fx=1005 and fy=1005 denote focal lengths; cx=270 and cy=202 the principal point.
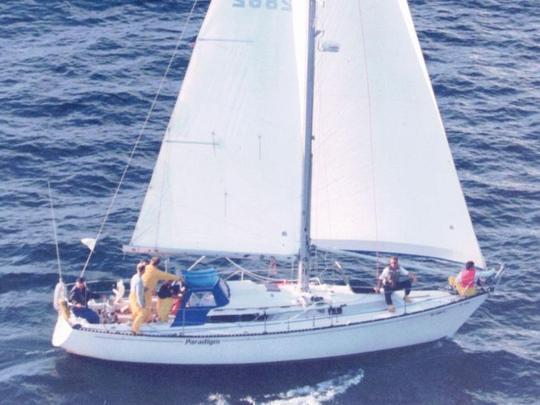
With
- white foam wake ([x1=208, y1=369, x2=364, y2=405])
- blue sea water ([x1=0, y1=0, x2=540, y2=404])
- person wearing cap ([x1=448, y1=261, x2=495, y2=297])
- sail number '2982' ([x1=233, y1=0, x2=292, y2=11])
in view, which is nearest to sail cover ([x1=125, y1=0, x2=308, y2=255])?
sail number '2982' ([x1=233, y1=0, x2=292, y2=11])

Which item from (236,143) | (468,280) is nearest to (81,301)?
(236,143)

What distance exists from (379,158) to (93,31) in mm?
28076

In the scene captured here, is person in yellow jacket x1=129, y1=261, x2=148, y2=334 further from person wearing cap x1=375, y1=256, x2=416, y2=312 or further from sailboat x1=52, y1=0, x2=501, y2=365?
person wearing cap x1=375, y1=256, x2=416, y2=312

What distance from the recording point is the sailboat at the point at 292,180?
33.3 meters

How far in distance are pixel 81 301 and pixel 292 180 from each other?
28.7ft

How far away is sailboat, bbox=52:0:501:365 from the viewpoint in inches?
1312

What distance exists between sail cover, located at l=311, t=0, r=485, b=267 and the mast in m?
0.43

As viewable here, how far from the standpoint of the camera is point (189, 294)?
115 ft

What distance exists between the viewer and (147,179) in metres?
46.5

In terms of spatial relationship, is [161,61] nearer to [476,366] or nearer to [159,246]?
[159,246]

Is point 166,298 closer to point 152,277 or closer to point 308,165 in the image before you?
point 152,277

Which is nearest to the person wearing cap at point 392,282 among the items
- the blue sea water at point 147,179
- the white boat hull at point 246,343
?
the white boat hull at point 246,343

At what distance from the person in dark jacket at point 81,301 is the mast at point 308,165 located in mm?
7508

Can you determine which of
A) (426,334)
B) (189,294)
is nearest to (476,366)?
(426,334)
